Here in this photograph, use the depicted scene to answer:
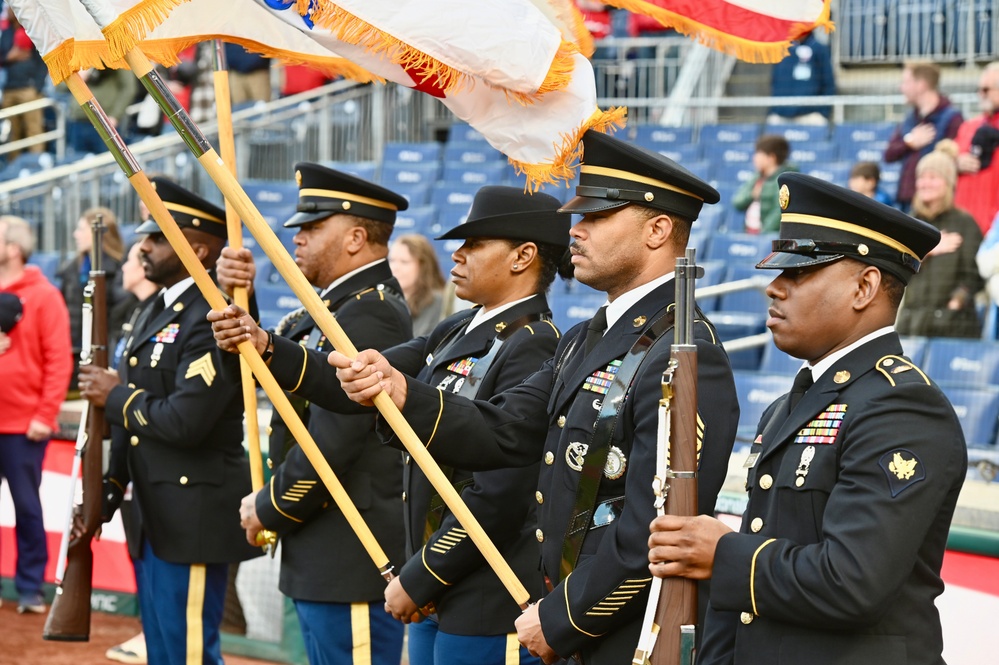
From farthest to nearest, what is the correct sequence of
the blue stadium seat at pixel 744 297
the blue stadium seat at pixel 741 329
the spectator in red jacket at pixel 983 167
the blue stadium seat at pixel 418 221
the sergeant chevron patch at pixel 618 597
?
the blue stadium seat at pixel 418 221 → the blue stadium seat at pixel 744 297 → the spectator in red jacket at pixel 983 167 → the blue stadium seat at pixel 741 329 → the sergeant chevron patch at pixel 618 597

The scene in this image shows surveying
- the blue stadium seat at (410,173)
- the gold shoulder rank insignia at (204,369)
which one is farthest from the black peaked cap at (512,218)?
the blue stadium seat at (410,173)

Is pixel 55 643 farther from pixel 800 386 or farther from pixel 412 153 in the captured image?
pixel 412 153

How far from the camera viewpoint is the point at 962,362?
7.16 metres

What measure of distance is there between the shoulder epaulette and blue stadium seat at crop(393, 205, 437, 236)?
8.22 metres

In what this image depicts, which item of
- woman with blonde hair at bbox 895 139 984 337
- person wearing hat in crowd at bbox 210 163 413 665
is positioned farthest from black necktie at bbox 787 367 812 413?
woman with blonde hair at bbox 895 139 984 337

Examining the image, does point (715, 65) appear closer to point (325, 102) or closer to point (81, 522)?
point (325, 102)

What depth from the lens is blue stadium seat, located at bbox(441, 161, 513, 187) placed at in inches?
445

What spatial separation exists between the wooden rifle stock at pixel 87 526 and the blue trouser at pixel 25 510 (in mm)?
2465

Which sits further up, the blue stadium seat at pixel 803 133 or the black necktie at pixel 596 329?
the black necktie at pixel 596 329

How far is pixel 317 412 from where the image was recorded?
14.4ft

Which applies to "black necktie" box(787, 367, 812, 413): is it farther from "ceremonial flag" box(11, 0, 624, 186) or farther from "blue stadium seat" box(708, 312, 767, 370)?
"blue stadium seat" box(708, 312, 767, 370)

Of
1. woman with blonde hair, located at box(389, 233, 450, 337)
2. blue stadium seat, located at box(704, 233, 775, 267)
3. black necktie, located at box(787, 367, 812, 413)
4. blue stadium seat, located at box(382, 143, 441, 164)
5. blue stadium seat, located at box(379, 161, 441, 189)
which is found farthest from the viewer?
blue stadium seat, located at box(382, 143, 441, 164)

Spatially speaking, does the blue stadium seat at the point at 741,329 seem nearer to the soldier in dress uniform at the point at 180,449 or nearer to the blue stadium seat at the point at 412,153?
the soldier in dress uniform at the point at 180,449

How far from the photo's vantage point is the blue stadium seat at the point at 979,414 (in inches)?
263
